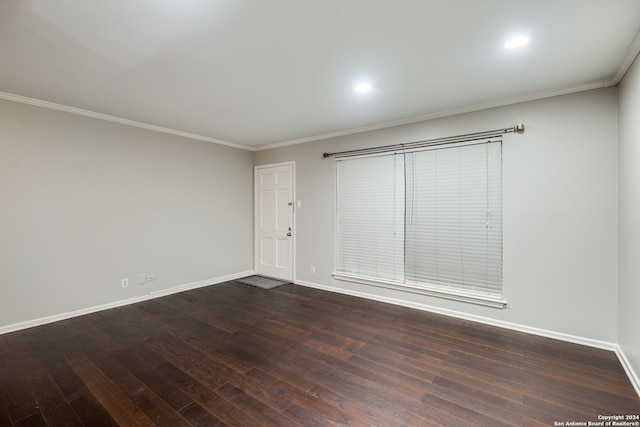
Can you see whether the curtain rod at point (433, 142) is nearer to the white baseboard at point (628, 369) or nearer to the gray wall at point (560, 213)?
the gray wall at point (560, 213)

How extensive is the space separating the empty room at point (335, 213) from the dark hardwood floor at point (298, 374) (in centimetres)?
2

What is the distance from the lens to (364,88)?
9.52 feet

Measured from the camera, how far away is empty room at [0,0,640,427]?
1897 millimetres

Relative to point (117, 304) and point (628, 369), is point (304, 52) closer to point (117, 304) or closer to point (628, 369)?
point (628, 369)

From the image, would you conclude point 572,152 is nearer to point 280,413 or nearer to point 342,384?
point 342,384

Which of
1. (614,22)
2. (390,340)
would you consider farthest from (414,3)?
(390,340)

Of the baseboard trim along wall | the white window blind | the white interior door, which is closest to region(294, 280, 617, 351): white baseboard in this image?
the baseboard trim along wall

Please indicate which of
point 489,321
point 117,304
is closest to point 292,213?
point 117,304

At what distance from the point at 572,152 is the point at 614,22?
1.31 meters

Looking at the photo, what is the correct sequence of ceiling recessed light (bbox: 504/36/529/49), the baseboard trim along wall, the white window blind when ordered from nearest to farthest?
ceiling recessed light (bbox: 504/36/529/49) → the baseboard trim along wall → the white window blind

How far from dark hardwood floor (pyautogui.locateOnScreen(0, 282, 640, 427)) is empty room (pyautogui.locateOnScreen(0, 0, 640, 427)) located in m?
0.02

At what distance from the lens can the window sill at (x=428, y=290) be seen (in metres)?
3.26

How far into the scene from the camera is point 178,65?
2.42m

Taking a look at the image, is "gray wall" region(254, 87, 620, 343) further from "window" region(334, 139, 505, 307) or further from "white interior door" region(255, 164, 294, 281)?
"white interior door" region(255, 164, 294, 281)
